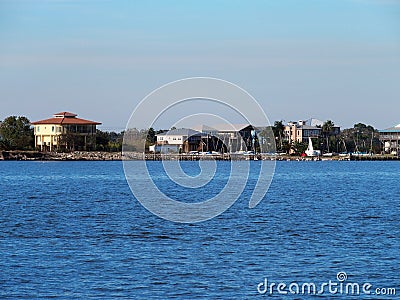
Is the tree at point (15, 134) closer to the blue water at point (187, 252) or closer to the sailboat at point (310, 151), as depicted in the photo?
the sailboat at point (310, 151)

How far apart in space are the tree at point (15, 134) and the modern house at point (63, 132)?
2655mm

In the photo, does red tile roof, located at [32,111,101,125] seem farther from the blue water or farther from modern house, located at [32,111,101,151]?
the blue water

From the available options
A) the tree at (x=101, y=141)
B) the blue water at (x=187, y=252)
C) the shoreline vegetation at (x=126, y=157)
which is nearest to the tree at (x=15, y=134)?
the shoreline vegetation at (x=126, y=157)

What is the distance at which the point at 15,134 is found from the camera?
18362cm

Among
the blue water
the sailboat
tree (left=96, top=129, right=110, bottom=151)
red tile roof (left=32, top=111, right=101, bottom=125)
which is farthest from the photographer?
the sailboat

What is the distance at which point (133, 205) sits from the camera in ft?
168

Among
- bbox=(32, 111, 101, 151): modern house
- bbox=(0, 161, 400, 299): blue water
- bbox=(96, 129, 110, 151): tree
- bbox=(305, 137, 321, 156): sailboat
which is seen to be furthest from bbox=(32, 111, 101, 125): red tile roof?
A: bbox=(0, 161, 400, 299): blue water

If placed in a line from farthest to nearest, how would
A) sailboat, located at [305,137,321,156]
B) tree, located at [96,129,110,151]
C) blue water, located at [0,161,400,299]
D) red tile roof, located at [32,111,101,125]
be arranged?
sailboat, located at [305,137,321,156] → tree, located at [96,129,110,151] → red tile roof, located at [32,111,101,125] → blue water, located at [0,161,400,299]

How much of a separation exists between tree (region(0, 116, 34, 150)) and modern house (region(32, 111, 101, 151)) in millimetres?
2655

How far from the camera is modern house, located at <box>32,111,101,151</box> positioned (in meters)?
179

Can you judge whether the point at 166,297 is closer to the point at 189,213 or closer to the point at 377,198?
the point at 189,213

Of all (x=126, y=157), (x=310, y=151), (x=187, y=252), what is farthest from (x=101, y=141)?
(x=187, y=252)

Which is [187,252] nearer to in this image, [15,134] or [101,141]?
[15,134]

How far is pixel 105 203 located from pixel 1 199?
913 centimetres
